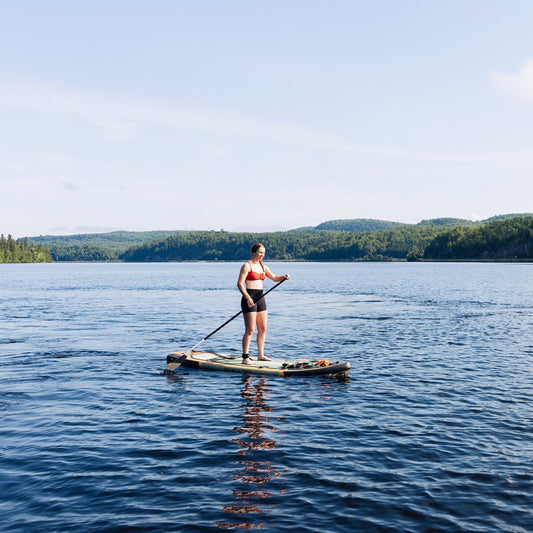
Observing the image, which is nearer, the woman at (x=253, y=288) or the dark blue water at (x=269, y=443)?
the dark blue water at (x=269, y=443)

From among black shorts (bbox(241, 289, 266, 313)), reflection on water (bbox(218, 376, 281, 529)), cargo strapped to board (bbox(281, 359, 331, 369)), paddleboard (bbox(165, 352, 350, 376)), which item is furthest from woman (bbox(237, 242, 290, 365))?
reflection on water (bbox(218, 376, 281, 529))

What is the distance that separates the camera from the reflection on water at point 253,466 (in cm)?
696

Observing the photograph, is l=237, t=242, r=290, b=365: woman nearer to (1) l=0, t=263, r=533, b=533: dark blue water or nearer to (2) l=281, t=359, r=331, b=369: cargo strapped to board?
(2) l=281, t=359, r=331, b=369: cargo strapped to board

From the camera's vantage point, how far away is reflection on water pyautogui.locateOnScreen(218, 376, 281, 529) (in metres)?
6.96

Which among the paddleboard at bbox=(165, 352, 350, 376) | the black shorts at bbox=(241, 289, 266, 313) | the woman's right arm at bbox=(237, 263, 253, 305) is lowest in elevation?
the paddleboard at bbox=(165, 352, 350, 376)

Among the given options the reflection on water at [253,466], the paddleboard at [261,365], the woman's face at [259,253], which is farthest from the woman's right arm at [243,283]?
the reflection on water at [253,466]

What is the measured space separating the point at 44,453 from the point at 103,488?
2130 millimetres

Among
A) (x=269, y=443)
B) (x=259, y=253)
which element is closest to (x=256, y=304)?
(x=259, y=253)

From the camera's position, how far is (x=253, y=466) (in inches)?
335

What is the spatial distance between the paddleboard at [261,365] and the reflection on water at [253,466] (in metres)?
2.21

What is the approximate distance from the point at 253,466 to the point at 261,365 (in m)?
7.12

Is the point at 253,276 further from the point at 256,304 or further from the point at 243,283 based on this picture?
the point at 256,304

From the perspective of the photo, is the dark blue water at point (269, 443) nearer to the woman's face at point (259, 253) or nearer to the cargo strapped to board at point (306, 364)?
the cargo strapped to board at point (306, 364)

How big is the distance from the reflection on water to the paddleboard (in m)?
2.21
